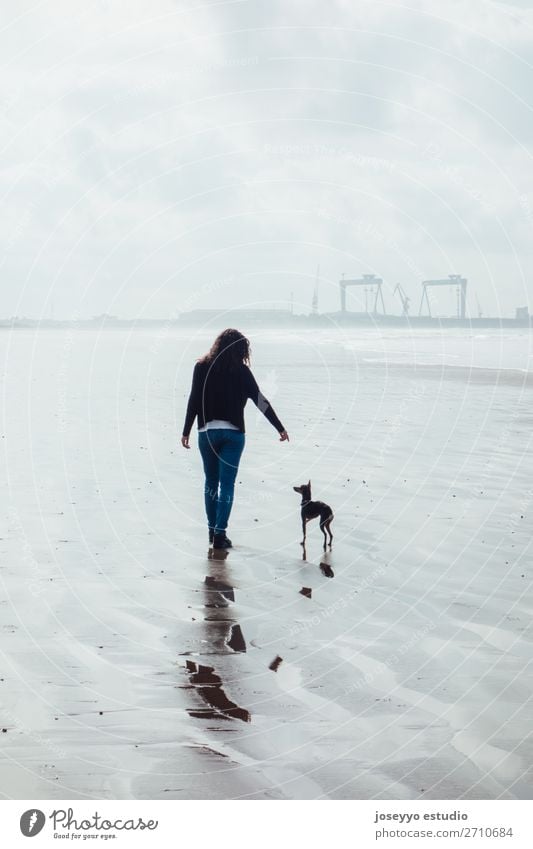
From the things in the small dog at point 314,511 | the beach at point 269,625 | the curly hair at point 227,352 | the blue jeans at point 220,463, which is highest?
the curly hair at point 227,352

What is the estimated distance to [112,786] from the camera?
5590 millimetres

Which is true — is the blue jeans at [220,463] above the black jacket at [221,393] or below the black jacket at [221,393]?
below

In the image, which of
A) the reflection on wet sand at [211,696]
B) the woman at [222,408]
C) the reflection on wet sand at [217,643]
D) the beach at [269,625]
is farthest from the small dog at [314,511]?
the reflection on wet sand at [211,696]

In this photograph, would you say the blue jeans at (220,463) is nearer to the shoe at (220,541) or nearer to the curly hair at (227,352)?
the shoe at (220,541)

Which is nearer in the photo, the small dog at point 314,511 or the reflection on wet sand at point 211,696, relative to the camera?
the reflection on wet sand at point 211,696

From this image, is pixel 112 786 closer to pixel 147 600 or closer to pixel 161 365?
pixel 147 600

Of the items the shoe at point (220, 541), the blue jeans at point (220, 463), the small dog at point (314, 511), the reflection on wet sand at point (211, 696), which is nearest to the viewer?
the reflection on wet sand at point (211, 696)

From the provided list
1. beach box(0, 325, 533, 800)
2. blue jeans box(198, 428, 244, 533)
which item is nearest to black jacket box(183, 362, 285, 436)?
blue jeans box(198, 428, 244, 533)

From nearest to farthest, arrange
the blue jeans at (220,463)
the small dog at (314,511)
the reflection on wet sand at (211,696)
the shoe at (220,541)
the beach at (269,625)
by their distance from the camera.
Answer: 1. the beach at (269,625)
2. the reflection on wet sand at (211,696)
3. the small dog at (314,511)
4. the shoe at (220,541)
5. the blue jeans at (220,463)

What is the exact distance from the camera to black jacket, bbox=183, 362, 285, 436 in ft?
37.2

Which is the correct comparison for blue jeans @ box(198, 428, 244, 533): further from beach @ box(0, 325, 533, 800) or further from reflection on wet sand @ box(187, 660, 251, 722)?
reflection on wet sand @ box(187, 660, 251, 722)

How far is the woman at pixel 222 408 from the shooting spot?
1128 cm

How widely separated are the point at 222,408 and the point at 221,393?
0.48 feet

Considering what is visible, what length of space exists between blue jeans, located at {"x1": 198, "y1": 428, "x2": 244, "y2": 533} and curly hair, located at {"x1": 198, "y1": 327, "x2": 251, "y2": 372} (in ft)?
2.09
